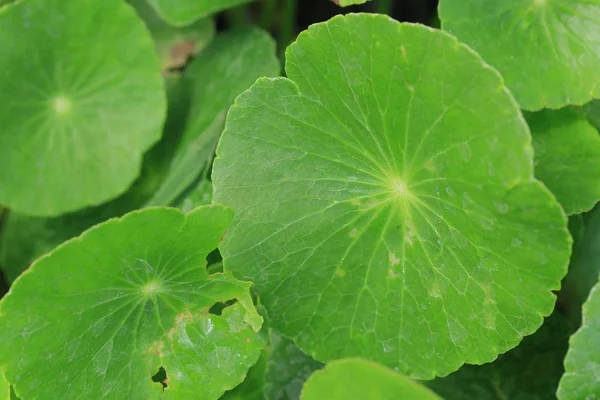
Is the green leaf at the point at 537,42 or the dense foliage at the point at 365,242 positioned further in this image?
the green leaf at the point at 537,42

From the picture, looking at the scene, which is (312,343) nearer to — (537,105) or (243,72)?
(537,105)

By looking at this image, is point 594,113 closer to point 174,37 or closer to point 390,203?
point 390,203

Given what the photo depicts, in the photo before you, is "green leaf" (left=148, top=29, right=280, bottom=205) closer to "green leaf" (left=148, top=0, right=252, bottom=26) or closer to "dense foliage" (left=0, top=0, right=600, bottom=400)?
"green leaf" (left=148, top=0, right=252, bottom=26)

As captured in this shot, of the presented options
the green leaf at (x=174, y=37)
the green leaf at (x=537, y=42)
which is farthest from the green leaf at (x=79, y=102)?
the green leaf at (x=537, y=42)

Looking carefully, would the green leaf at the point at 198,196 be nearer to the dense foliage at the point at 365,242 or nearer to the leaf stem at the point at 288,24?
the dense foliage at the point at 365,242

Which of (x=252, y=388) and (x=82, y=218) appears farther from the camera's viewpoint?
(x=82, y=218)

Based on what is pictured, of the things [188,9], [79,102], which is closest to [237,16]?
[188,9]
